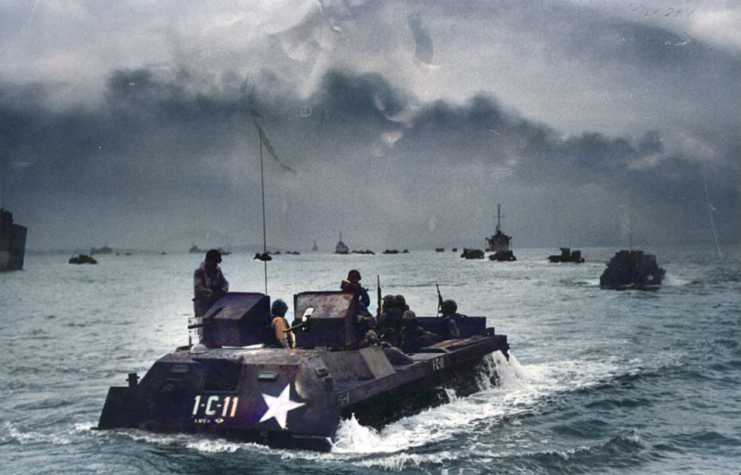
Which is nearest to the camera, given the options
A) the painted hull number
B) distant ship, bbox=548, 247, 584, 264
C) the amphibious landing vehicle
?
the amphibious landing vehicle

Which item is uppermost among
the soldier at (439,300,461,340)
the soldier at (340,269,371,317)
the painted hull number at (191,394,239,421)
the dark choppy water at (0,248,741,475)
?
the soldier at (340,269,371,317)

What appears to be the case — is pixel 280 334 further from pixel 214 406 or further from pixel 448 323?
A: pixel 448 323

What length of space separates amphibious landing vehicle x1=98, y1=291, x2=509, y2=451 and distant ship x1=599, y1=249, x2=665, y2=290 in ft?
208

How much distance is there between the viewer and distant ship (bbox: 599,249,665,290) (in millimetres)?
73375

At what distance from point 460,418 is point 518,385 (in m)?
5.10

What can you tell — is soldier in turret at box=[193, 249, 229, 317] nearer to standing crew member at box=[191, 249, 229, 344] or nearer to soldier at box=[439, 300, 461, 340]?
standing crew member at box=[191, 249, 229, 344]

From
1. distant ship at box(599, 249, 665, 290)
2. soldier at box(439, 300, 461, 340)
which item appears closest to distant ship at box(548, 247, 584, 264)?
distant ship at box(599, 249, 665, 290)

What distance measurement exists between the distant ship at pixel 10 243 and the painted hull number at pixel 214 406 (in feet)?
312

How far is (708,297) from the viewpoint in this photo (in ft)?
198

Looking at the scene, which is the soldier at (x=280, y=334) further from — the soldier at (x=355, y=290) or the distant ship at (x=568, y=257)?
the distant ship at (x=568, y=257)

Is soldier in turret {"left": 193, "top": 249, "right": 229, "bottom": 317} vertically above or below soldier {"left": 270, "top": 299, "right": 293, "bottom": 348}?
above

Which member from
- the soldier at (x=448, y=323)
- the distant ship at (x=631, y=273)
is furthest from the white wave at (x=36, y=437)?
the distant ship at (x=631, y=273)

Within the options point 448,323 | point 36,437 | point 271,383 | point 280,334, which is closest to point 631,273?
point 448,323

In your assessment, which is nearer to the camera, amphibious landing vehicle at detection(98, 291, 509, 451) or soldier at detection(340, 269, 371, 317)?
amphibious landing vehicle at detection(98, 291, 509, 451)
